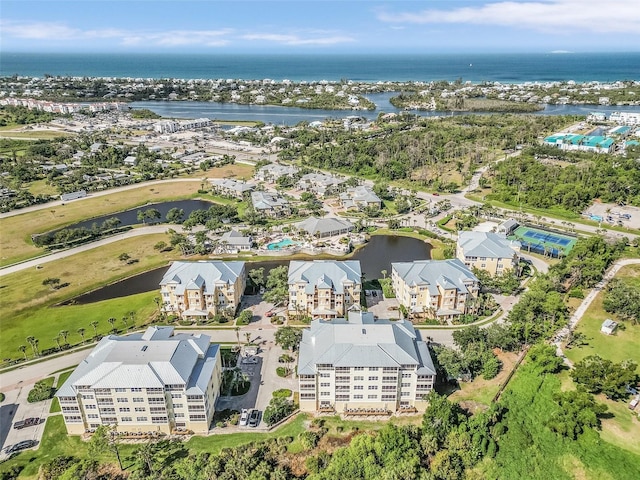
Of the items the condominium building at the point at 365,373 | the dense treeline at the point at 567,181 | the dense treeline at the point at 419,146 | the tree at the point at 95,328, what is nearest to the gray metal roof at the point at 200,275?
the tree at the point at 95,328

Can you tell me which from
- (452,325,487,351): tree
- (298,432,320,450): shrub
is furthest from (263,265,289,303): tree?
(452,325,487,351): tree

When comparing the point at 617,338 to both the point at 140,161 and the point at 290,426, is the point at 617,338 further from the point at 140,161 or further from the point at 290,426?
the point at 140,161

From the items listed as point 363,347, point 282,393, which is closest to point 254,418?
point 282,393

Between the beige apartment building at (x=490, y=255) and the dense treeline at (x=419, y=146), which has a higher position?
the dense treeline at (x=419, y=146)

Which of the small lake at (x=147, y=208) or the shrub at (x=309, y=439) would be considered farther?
the small lake at (x=147, y=208)

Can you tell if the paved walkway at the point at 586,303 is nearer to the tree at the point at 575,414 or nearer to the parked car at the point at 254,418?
the tree at the point at 575,414

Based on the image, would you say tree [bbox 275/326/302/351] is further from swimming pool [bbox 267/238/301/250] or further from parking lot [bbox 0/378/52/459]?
swimming pool [bbox 267/238/301/250]
